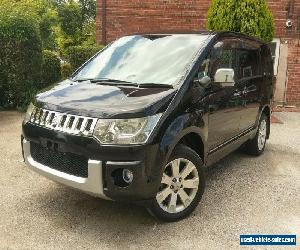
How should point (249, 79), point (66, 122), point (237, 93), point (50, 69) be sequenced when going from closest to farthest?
point (66, 122) < point (237, 93) < point (249, 79) < point (50, 69)

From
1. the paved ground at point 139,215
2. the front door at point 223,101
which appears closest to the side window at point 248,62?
the front door at point 223,101

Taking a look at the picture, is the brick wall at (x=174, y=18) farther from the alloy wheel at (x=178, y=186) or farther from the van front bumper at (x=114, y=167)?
the van front bumper at (x=114, y=167)

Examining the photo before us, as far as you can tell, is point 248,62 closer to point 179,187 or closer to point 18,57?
point 179,187

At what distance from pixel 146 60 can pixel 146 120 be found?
1.24 metres

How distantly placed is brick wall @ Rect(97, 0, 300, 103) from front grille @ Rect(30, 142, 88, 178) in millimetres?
7564

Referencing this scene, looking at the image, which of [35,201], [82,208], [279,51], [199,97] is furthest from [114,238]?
[279,51]

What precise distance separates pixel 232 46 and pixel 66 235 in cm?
301

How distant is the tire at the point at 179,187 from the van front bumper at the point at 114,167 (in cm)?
26

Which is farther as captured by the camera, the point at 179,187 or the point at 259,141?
the point at 259,141

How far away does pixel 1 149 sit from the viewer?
21.2 ft

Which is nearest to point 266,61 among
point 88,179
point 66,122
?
point 66,122

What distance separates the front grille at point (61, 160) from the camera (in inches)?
144

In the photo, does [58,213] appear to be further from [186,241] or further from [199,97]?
[199,97]

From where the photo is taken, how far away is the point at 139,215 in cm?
421
